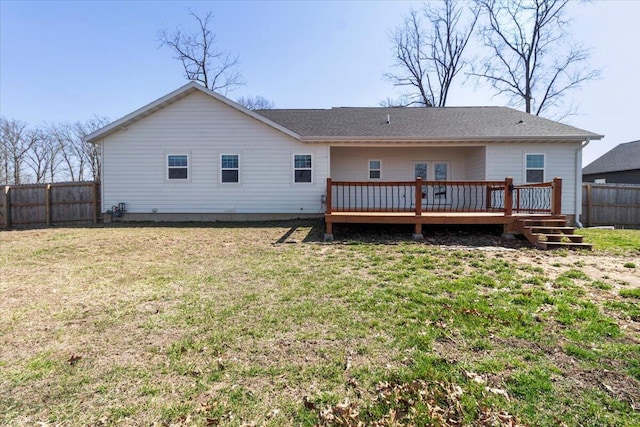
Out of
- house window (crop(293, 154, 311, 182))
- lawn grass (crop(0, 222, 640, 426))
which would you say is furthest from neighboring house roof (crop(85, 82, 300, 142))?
lawn grass (crop(0, 222, 640, 426))

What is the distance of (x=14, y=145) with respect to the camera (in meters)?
27.2

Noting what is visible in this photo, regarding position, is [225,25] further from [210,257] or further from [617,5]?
[617,5]

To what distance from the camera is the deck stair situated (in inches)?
293

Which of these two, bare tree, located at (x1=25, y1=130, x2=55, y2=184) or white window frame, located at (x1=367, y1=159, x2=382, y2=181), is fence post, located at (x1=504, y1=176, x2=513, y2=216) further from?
bare tree, located at (x1=25, y1=130, x2=55, y2=184)

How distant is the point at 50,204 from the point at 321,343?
14725 millimetres

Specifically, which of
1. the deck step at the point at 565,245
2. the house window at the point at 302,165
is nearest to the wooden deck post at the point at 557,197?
the deck step at the point at 565,245

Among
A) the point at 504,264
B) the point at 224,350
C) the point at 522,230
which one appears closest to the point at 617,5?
the point at 522,230

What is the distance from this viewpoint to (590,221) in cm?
1295

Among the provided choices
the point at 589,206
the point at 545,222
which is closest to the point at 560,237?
the point at 545,222

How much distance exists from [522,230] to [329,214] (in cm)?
491

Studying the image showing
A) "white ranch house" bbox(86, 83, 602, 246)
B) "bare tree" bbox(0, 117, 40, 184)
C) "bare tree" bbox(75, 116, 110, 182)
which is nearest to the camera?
"white ranch house" bbox(86, 83, 602, 246)

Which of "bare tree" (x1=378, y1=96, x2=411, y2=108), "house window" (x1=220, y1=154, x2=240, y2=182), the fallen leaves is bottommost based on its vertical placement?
the fallen leaves

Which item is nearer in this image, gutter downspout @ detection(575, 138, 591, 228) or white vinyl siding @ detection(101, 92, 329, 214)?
gutter downspout @ detection(575, 138, 591, 228)

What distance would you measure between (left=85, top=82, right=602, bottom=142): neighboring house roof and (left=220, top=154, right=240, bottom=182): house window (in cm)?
178
